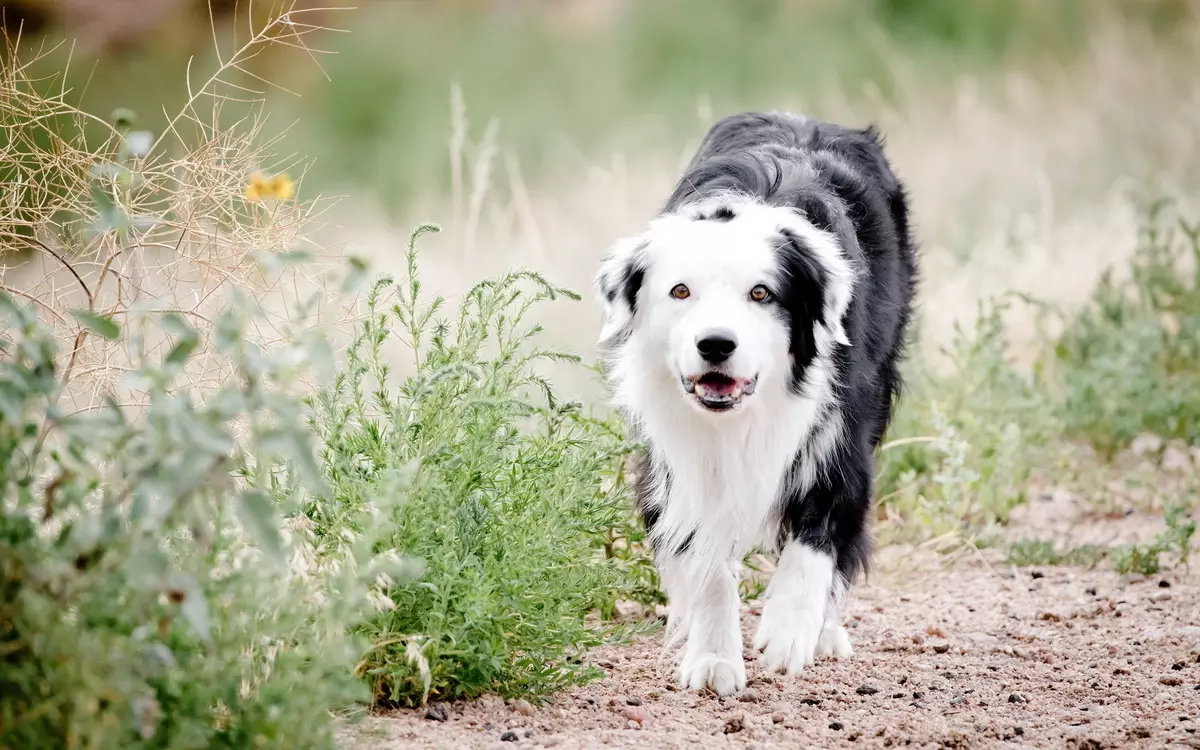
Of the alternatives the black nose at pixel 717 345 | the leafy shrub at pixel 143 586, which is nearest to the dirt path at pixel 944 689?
the leafy shrub at pixel 143 586

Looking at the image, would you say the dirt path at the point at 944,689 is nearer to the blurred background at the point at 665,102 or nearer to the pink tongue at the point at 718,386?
the pink tongue at the point at 718,386

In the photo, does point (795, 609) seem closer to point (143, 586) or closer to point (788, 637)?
point (788, 637)

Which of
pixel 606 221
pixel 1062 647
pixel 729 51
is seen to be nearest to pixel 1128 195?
pixel 606 221

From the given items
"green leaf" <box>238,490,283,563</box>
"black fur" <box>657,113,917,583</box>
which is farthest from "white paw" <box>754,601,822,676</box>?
"green leaf" <box>238,490,283,563</box>

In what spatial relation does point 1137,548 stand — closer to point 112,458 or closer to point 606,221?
point 112,458

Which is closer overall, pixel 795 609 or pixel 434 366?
pixel 434 366

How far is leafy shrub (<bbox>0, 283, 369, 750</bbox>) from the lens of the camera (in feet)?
5.81

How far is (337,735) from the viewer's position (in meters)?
2.35

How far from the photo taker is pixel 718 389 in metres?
3.09

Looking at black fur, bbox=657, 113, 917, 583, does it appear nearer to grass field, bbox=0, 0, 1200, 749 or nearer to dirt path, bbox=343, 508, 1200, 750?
dirt path, bbox=343, 508, 1200, 750

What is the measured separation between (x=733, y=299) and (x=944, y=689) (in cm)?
106

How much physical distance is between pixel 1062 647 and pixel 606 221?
4.43 m

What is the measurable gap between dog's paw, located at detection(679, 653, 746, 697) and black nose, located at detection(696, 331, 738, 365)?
728mm

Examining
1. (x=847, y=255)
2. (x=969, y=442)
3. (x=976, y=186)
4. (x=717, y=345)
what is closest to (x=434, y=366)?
(x=717, y=345)
